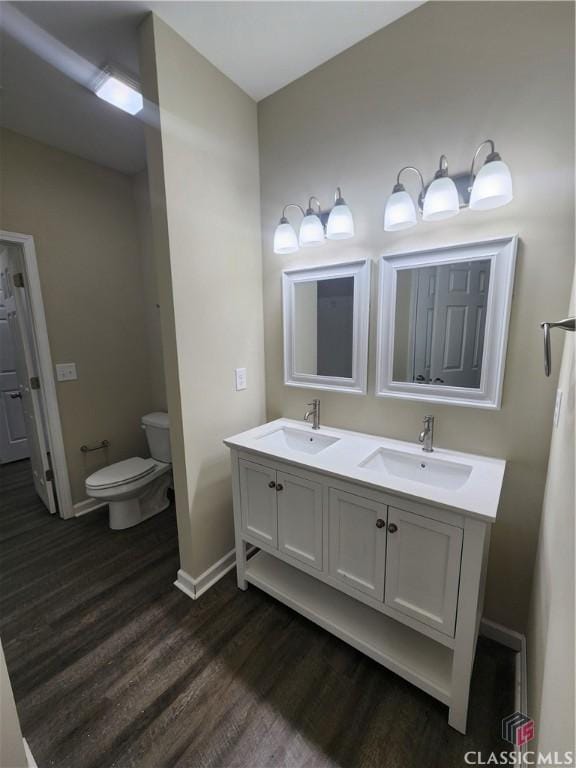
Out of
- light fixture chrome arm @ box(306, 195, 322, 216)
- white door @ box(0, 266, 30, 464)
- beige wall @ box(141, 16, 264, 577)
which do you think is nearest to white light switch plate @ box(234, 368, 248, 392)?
beige wall @ box(141, 16, 264, 577)

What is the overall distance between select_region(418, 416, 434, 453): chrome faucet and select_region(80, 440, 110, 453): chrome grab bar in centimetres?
247

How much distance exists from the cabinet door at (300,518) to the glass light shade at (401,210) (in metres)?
1.19

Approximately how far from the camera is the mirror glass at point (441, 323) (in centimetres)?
133

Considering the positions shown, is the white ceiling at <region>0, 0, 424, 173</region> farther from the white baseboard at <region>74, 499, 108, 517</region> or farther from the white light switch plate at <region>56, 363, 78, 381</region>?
the white baseboard at <region>74, 499, 108, 517</region>

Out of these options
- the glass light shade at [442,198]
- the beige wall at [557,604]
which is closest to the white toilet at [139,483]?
the glass light shade at [442,198]

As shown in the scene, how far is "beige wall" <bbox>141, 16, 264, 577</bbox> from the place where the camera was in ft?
4.63

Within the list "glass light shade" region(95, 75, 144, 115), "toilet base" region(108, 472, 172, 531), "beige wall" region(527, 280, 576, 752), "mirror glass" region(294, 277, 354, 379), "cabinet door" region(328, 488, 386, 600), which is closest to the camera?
"beige wall" region(527, 280, 576, 752)

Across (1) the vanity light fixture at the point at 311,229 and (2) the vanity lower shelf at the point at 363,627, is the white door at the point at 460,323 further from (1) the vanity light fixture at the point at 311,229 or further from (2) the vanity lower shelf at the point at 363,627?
(2) the vanity lower shelf at the point at 363,627

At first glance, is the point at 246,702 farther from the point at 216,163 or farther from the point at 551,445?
the point at 216,163

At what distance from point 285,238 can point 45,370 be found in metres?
1.93

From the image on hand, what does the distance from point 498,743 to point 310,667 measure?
0.68 meters

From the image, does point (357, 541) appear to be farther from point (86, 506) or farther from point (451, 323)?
point (86, 506)

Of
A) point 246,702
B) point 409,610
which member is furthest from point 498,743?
point 246,702

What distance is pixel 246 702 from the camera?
47.7 inches
